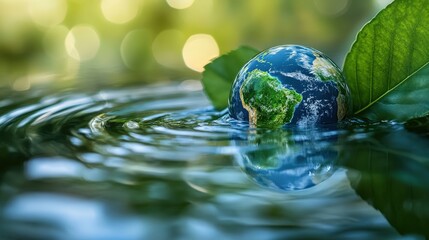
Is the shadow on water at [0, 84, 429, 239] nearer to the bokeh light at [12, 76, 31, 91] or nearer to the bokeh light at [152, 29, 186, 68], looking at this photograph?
the bokeh light at [12, 76, 31, 91]

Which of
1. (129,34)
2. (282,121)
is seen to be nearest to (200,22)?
(129,34)

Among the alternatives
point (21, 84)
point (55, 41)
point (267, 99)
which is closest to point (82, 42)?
point (55, 41)

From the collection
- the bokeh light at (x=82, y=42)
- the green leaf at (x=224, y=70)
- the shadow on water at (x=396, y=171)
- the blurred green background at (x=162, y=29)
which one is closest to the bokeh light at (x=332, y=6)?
the blurred green background at (x=162, y=29)

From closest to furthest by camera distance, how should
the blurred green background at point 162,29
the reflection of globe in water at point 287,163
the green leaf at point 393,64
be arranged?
the reflection of globe in water at point 287,163 → the green leaf at point 393,64 → the blurred green background at point 162,29

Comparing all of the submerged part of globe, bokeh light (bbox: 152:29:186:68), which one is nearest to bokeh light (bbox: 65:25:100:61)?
bokeh light (bbox: 152:29:186:68)

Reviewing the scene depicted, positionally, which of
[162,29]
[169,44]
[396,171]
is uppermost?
[162,29]

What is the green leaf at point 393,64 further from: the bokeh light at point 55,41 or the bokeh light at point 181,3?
A: the bokeh light at point 55,41

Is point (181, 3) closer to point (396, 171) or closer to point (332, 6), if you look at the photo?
point (332, 6)
